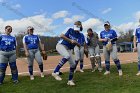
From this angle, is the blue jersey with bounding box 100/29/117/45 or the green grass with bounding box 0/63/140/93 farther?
the blue jersey with bounding box 100/29/117/45

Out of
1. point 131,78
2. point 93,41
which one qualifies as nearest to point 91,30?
point 93,41

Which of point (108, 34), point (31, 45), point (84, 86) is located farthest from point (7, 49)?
point (108, 34)

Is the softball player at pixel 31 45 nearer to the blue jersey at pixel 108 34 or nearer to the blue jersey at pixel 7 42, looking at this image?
the blue jersey at pixel 7 42

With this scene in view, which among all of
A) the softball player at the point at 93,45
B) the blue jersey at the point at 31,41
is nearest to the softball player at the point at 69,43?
the blue jersey at the point at 31,41

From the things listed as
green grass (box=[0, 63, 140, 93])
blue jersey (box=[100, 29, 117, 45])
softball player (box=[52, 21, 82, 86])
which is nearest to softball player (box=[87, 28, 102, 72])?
blue jersey (box=[100, 29, 117, 45])

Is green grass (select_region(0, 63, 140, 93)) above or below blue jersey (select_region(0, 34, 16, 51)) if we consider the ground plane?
below

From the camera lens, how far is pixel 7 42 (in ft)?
41.5

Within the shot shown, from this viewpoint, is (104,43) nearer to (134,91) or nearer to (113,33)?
(113,33)

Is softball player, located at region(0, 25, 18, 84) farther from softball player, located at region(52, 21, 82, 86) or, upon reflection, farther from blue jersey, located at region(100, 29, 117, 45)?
blue jersey, located at region(100, 29, 117, 45)

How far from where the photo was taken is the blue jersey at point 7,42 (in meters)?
12.6

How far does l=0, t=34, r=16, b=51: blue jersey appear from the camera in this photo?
12617 millimetres

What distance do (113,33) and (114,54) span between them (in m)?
0.79

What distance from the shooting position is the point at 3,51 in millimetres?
12719

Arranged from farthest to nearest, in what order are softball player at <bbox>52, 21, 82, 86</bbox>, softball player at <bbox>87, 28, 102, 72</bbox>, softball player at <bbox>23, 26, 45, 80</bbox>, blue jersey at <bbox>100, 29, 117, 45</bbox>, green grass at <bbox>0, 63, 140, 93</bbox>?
softball player at <bbox>87, 28, 102, 72</bbox> → blue jersey at <bbox>100, 29, 117, 45</bbox> → softball player at <bbox>23, 26, 45, 80</bbox> → softball player at <bbox>52, 21, 82, 86</bbox> → green grass at <bbox>0, 63, 140, 93</bbox>
